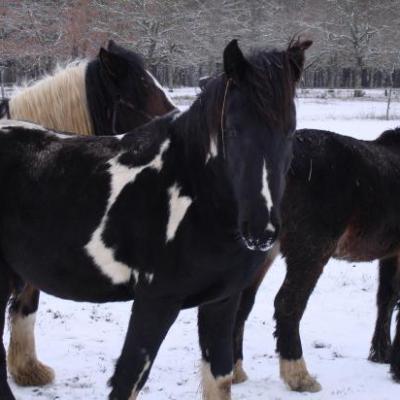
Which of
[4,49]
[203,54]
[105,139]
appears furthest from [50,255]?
[203,54]

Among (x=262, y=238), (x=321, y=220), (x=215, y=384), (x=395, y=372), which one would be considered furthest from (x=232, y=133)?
(x=395, y=372)

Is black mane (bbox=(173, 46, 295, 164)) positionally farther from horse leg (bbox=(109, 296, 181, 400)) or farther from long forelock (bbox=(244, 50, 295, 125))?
horse leg (bbox=(109, 296, 181, 400))

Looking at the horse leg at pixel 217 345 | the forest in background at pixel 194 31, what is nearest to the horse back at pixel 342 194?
the horse leg at pixel 217 345

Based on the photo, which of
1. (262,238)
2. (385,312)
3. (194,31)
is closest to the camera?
(262,238)

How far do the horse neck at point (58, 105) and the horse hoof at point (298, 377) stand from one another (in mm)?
2062

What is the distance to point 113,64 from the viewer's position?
3.87 meters

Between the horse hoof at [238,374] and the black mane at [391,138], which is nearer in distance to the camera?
the horse hoof at [238,374]

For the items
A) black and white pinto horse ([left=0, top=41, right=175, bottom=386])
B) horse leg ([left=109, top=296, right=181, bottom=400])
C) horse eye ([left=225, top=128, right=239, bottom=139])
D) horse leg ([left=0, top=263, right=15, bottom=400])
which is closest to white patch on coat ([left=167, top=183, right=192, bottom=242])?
horse leg ([left=109, top=296, right=181, bottom=400])

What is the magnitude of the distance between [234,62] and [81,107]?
6.23 ft

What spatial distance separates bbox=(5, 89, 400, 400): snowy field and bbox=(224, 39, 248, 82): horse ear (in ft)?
7.21

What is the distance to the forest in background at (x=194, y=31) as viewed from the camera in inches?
999

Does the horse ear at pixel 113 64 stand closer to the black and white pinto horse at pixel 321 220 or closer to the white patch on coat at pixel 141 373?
the black and white pinto horse at pixel 321 220

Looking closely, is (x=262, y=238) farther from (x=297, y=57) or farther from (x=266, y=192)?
(x=297, y=57)

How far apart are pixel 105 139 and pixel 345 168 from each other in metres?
1.77
